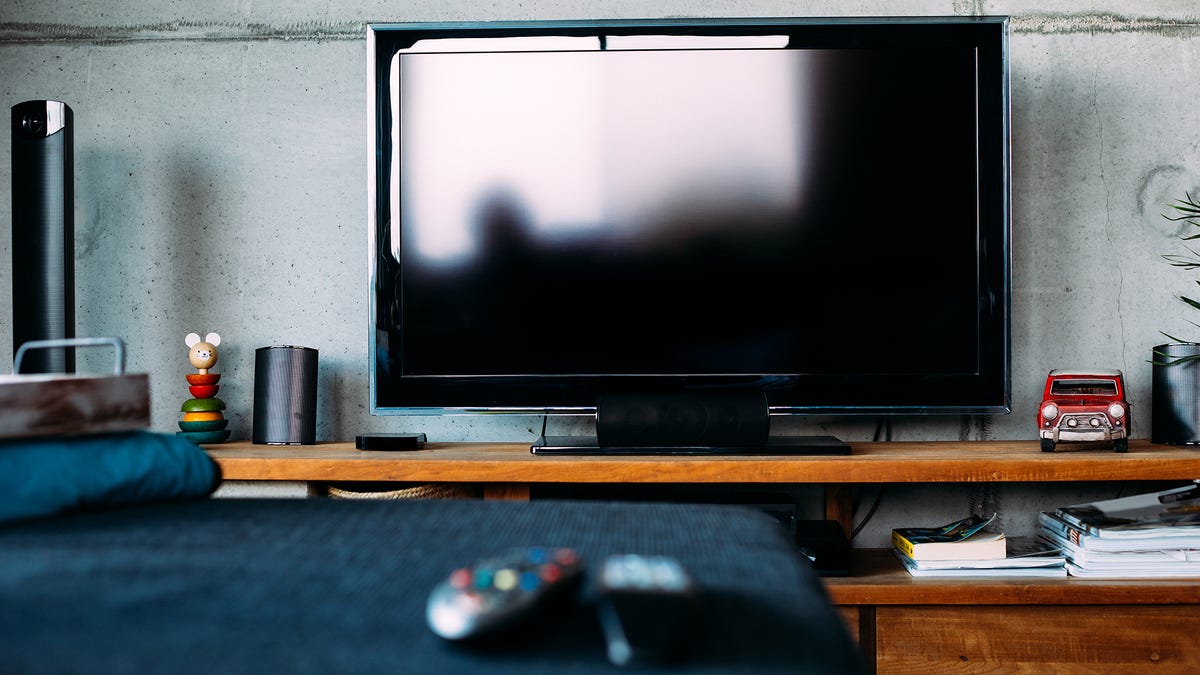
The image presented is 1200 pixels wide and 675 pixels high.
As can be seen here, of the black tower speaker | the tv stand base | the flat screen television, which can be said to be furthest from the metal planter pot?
the black tower speaker

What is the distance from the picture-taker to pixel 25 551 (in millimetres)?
461

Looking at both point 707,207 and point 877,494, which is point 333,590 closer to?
point 707,207

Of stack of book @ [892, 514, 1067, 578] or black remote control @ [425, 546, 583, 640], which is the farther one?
stack of book @ [892, 514, 1067, 578]

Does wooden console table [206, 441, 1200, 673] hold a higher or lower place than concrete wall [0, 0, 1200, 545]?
lower

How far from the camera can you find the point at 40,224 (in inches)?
74.5

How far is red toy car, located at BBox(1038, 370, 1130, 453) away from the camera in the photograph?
174 cm

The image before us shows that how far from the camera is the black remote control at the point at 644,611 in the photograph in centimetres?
33

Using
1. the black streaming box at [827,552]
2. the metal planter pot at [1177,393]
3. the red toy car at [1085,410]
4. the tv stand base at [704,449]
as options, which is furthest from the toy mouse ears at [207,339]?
the metal planter pot at [1177,393]

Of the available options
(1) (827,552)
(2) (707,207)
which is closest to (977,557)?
(1) (827,552)

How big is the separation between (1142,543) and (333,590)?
1.69 m

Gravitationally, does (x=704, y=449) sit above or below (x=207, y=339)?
below

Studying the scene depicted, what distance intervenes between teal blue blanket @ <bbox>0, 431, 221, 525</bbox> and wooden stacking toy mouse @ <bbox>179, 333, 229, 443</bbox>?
1.50 metres

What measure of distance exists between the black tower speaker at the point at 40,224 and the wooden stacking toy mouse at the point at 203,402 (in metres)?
0.26

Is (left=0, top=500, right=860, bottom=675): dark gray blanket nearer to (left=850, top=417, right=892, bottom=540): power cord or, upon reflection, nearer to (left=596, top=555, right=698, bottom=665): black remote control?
(left=596, top=555, right=698, bottom=665): black remote control
